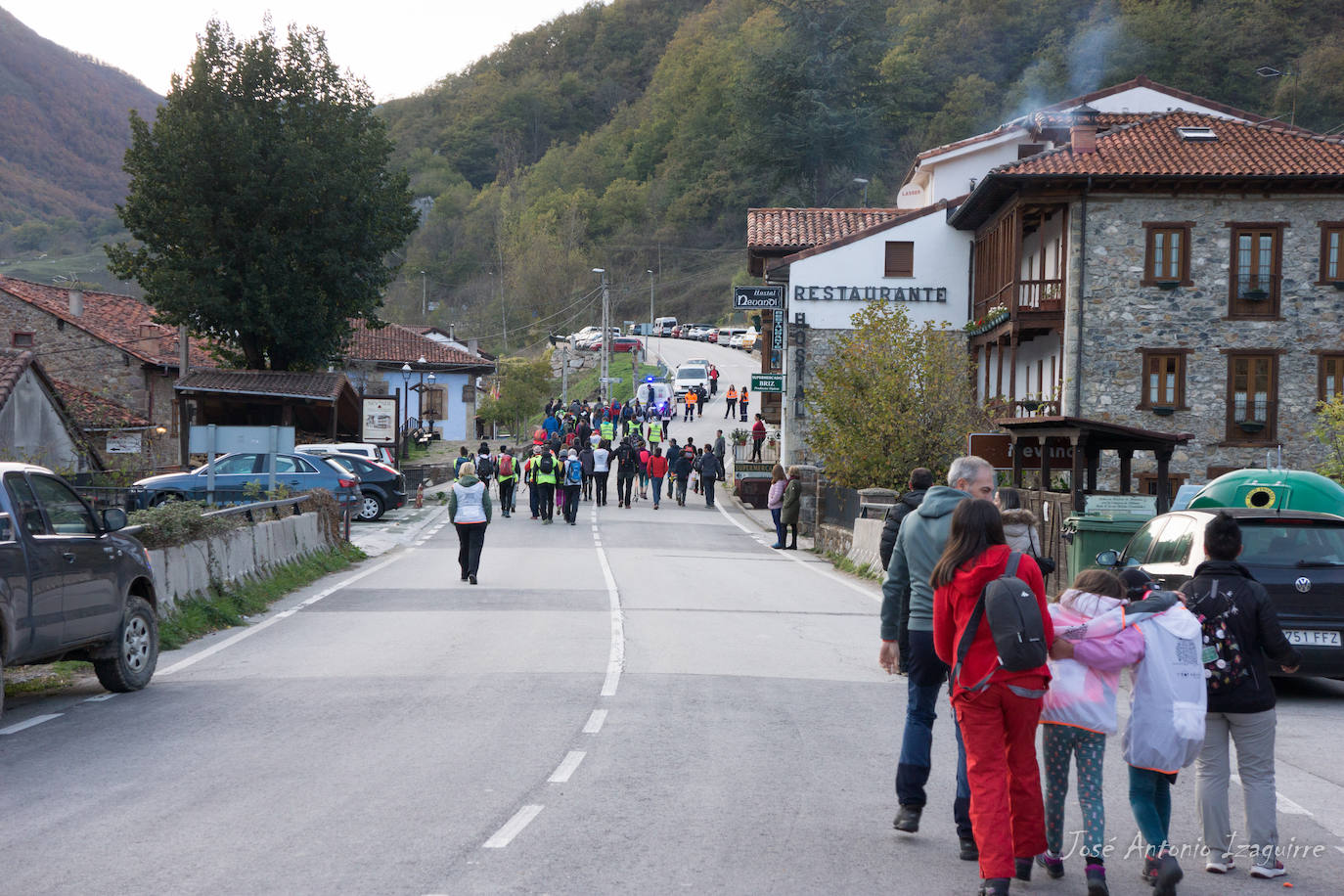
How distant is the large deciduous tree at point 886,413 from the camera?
25.5 meters

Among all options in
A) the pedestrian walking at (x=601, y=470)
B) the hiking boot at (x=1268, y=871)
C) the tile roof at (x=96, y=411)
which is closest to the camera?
the hiking boot at (x=1268, y=871)

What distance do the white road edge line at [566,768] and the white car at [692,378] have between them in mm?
62292

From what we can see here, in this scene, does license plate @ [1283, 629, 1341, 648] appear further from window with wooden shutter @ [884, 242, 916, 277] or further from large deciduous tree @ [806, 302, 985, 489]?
window with wooden shutter @ [884, 242, 916, 277]

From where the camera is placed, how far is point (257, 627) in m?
14.3

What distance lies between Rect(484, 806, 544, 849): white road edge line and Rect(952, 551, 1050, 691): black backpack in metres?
2.43

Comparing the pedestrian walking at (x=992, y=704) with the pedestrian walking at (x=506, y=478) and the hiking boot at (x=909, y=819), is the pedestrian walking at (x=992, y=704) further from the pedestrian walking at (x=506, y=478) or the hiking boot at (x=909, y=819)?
the pedestrian walking at (x=506, y=478)

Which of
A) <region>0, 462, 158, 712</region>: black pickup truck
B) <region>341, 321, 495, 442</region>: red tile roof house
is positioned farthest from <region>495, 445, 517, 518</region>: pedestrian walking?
<region>341, 321, 495, 442</region>: red tile roof house

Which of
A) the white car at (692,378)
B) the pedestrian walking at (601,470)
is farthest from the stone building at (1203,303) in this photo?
the white car at (692,378)

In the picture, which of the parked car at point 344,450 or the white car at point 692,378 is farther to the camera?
the white car at point 692,378

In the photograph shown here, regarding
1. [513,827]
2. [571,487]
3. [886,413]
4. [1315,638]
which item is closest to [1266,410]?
[886,413]

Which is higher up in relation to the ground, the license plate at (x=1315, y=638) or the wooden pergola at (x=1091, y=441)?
the wooden pergola at (x=1091, y=441)

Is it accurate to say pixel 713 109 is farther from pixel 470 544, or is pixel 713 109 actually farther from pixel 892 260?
pixel 470 544

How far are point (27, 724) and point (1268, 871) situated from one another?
7.85 meters

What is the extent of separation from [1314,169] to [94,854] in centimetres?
3232
